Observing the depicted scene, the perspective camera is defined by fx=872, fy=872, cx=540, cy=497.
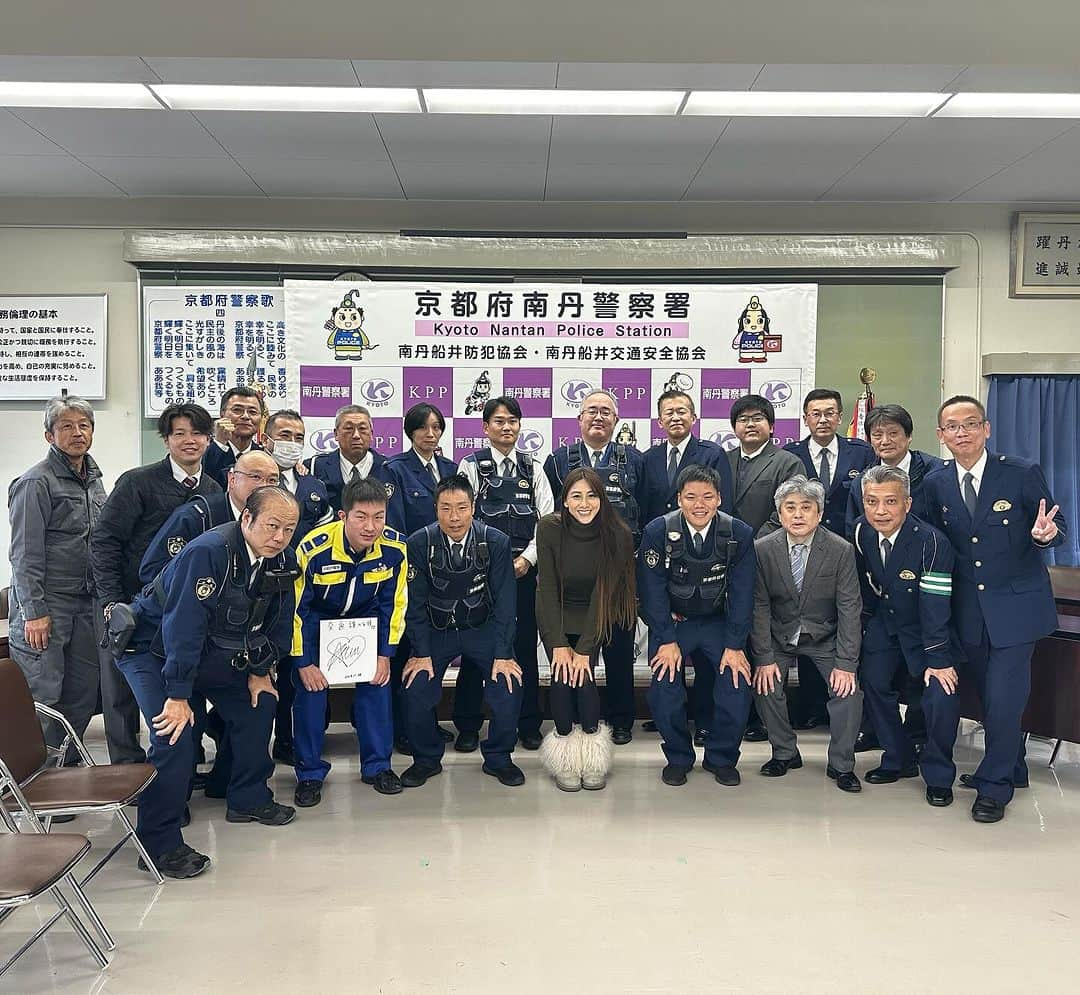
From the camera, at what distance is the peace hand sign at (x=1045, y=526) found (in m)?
3.30

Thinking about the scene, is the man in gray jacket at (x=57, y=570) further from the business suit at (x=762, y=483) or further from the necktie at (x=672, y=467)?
the business suit at (x=762, y=483)

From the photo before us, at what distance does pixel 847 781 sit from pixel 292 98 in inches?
160

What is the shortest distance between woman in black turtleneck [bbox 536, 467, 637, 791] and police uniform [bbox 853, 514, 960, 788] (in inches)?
40.4

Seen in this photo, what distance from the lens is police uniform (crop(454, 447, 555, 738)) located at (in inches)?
162

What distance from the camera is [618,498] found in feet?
13.7

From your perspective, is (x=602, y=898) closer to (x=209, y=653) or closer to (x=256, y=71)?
(x=209, y=653)

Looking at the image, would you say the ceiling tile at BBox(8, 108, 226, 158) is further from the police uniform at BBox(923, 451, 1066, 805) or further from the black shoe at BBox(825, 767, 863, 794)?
the black shoe at BBox(825, 767, 863, 794)

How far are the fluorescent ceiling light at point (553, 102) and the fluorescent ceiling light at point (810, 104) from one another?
16 cm

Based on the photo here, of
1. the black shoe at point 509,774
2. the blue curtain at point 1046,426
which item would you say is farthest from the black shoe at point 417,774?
the blue curtain at point 1046,426

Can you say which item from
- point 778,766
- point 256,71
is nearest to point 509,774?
point 778,766

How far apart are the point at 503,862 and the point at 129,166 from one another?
180 inches

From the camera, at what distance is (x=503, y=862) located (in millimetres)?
2971

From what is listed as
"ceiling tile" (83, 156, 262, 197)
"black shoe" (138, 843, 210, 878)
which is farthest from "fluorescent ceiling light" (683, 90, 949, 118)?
"black shoe" (138, 843, 210, 878)

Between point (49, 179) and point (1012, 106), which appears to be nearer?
point (1012, 106)
